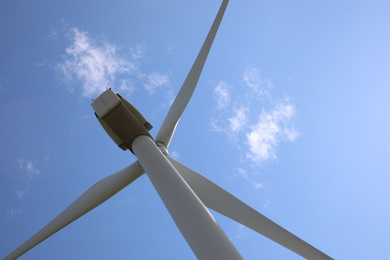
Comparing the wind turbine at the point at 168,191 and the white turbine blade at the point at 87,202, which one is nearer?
the wind turbine at the point at 168,191

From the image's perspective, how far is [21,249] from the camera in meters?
10.3

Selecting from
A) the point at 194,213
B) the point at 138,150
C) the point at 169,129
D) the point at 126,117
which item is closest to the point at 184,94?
the point at 169,129

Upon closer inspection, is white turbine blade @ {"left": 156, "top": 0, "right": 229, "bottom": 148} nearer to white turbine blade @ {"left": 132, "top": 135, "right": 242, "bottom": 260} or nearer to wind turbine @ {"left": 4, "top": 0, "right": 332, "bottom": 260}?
wind turbine @ {"left": 4, "top": 0, "right": 332, "bottom": 260}

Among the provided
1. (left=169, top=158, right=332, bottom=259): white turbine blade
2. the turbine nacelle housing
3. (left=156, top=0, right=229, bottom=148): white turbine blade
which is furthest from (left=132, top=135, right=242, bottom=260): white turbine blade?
(left=156, top=0, right=229, bottom=148): white turbine blade

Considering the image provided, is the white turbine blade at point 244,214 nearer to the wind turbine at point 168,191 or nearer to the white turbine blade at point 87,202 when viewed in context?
the wind turbine at point 168,191

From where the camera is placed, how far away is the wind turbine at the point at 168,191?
237 inches

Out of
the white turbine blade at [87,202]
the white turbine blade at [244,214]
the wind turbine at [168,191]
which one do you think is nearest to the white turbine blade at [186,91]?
the wind turbine at [168,191]

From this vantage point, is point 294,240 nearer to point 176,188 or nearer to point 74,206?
point 176,188

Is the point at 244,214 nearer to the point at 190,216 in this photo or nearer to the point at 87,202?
the point at 190,216

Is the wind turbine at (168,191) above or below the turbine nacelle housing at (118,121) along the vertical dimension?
below

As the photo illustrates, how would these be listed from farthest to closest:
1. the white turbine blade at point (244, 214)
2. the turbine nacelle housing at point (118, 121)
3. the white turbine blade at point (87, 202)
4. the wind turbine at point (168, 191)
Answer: the turbine nacelle housing at point (118, 121) → the white turbine blade at point (87, 202) → the white turbine blade at point (244, 214) → the wind turbine at point (168, 191)

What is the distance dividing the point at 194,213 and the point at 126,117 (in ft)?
18.3

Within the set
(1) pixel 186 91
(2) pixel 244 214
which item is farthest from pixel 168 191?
(1) pixel 186 91

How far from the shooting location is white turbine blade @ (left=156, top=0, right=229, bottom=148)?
12656 mm
